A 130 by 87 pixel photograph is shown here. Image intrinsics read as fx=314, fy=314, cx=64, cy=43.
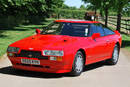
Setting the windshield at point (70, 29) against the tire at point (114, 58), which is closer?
the windshield at point (70, 29)

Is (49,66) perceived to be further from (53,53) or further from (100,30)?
(100,30)

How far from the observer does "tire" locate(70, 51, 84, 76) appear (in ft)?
25.5

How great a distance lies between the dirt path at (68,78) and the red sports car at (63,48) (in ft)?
0.77

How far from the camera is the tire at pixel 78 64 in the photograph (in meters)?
7.78

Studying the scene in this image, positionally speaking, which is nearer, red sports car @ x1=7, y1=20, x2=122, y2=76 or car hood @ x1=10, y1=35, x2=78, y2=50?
red sports car @ x1=7, y1=20, x2=122, y2=76

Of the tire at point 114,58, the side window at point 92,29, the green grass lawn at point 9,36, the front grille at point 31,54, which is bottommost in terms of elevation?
the green grass lawn at point 9,36

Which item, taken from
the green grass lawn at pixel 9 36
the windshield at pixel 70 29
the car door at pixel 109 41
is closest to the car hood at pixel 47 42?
the windshield at pixel 70 29

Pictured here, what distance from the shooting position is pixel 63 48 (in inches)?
291

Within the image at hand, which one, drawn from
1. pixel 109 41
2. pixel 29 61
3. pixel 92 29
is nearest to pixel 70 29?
pixel 92 29

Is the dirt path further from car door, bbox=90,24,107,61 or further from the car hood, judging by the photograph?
the car hood

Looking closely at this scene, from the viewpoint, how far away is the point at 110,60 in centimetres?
1008

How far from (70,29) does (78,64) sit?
4.19 ft

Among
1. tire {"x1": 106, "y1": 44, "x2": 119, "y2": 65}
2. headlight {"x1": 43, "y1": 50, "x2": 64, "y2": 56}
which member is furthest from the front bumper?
tire {"x1": 106, "y1": 44, "x2": 119, "y2": 65}

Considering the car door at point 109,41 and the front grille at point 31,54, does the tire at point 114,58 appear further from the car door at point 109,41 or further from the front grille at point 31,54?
the front grille at point 31,54
